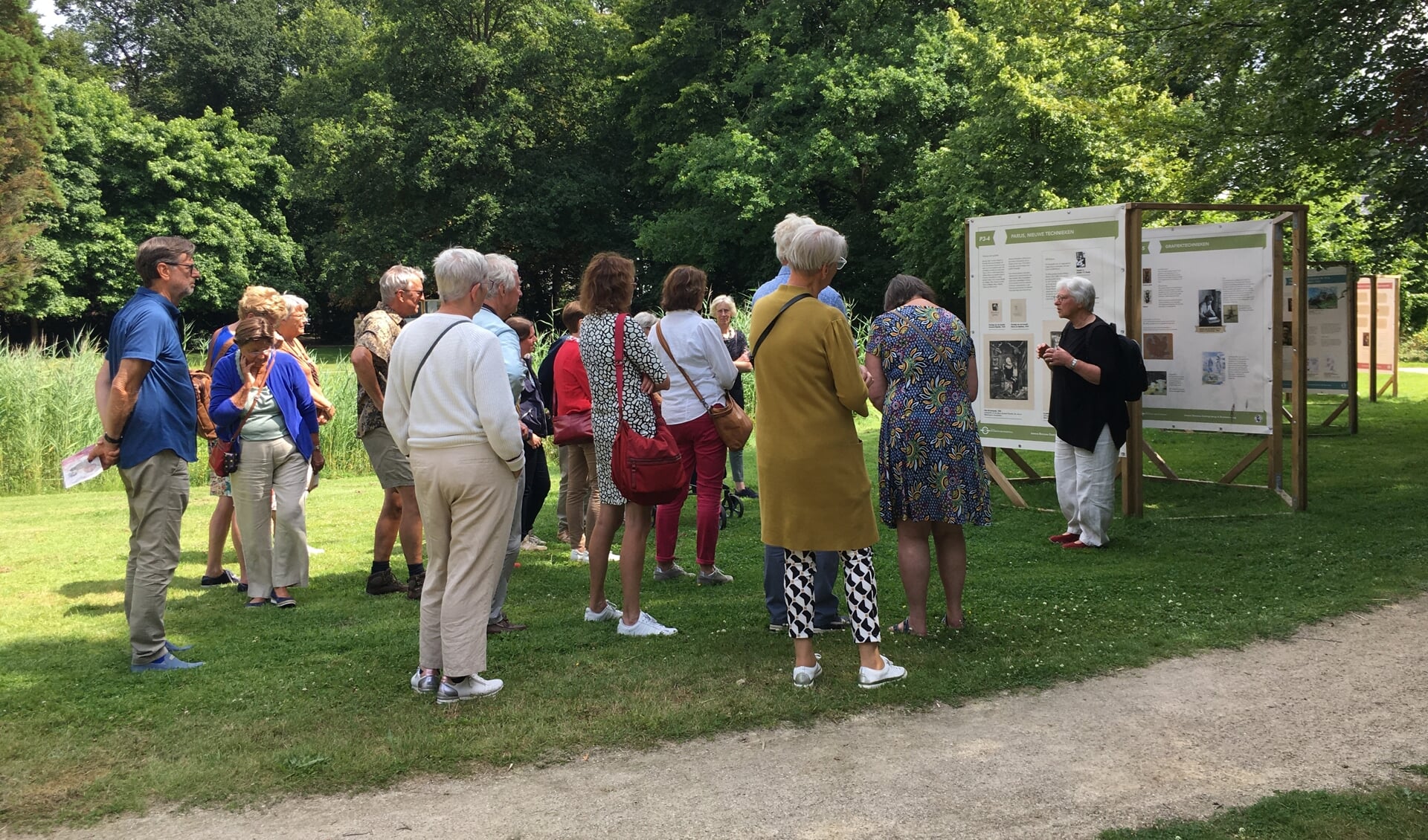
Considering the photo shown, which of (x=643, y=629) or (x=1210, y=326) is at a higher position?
(x=1210, y=326)

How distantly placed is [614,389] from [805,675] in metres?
1.71

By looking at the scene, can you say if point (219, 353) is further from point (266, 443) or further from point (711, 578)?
point (711, 578)

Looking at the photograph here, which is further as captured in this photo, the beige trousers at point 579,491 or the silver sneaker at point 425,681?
the beige trousers at point 579,491

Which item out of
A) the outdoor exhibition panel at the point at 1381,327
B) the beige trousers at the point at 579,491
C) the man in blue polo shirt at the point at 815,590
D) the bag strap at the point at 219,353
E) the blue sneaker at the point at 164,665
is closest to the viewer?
the blue sneaker at the point at 164,665

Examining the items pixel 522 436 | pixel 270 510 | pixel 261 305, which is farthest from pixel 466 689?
pixel 261 305

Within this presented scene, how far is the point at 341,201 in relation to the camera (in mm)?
46625

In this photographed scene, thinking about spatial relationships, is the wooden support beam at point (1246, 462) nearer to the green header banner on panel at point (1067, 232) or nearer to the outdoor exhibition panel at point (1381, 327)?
the green header banner on panel at point (1067, 232)

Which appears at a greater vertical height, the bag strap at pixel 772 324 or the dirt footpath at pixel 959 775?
the bag strap at pixel 772 324

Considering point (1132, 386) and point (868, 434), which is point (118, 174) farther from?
point (1132, 386)

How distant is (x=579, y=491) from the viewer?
28.5 feet

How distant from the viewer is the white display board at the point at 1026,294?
9.18m

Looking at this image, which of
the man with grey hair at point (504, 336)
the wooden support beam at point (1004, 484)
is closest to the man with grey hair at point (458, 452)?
the man with grey hair at point (504, 336)

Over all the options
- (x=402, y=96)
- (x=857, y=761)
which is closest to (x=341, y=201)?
(x=402, y=96)

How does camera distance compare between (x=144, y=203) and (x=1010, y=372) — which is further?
(x=144, y=203)
